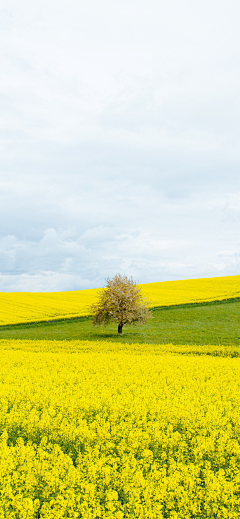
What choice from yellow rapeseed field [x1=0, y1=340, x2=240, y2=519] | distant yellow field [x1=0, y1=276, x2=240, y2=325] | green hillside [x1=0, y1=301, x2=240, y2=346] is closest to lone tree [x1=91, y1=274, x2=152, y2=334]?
green hillside [x1=0, y1=301, x2=240, y2=346]

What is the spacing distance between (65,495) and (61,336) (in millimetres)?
25224

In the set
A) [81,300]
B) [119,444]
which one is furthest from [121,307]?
[81,300]

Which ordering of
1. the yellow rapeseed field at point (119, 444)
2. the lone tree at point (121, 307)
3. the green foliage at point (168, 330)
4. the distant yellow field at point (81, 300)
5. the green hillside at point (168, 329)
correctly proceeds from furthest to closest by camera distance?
the distant yellow field at point (81, 300) → the lone tree at point (121, 307) → the green hillside at point (168, 329) → the green foliage at point (168, 330) → the yellow rapeseed field at point (119, 444)

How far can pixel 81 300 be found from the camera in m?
56.1

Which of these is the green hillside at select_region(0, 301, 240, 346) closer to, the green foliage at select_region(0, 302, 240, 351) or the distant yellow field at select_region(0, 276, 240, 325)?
the green foliage at select_region(0, 302, 240, 351)

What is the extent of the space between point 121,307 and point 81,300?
85.4 ft

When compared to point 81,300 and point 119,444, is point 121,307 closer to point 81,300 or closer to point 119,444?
point 119,444

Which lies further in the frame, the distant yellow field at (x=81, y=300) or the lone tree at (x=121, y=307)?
the distant yellow field at (x=81, y=300)

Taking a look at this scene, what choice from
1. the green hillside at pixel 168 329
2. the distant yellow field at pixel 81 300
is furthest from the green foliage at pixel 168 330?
the distant yellow field at pixel 81 300

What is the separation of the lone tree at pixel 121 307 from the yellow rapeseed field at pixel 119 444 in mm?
15563

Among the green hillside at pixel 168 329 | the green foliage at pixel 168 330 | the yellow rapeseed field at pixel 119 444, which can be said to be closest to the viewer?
the yellow rapeseed field at pixel 119 444

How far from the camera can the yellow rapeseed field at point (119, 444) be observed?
214 inches

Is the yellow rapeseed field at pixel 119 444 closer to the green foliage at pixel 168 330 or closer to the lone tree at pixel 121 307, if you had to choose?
the green foliage at pixel 168 330

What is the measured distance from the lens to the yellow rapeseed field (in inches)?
214
